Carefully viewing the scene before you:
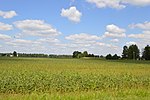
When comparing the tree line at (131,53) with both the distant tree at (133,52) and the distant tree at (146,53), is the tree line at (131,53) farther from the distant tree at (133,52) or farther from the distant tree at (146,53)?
the distant tree at (146,53)

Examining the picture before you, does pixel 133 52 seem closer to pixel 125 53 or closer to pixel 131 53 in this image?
pixel 131 53

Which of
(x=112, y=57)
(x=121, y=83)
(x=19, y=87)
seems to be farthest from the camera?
(x=112, y=57)

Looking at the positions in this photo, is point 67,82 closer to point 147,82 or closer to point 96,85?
point 96,85

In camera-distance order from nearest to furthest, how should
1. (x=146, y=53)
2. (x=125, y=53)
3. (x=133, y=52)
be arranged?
(x=146, y=53), (x=133, y=52), (x=125, y=53)

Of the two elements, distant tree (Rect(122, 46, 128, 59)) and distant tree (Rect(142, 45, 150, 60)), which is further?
distant tree (Rect(122, 46, 128, 59))

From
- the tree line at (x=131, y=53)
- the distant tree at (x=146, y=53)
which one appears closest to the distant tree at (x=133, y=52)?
the tree line at (x=131, y=53)

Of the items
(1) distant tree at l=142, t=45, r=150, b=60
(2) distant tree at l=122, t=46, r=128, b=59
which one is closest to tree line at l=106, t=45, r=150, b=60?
(2) distant tree at l=122, t=46, r=128, b=59

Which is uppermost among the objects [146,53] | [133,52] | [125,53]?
[133,52]

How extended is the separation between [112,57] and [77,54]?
42297 mm

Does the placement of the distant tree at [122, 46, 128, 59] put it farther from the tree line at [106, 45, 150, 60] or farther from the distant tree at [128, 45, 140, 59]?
the distant tree at [128, 45, 140, 59]

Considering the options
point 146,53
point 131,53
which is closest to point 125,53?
point 131,53

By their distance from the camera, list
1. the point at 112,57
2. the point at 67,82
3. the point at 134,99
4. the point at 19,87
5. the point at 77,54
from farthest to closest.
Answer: the point at 77,54 < the point at 112,57 < the point at 67,82 < the point at 19,87 < the point at 134,99

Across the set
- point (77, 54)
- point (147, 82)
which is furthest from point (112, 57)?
point (147, 82)

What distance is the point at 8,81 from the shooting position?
69.4 ft
